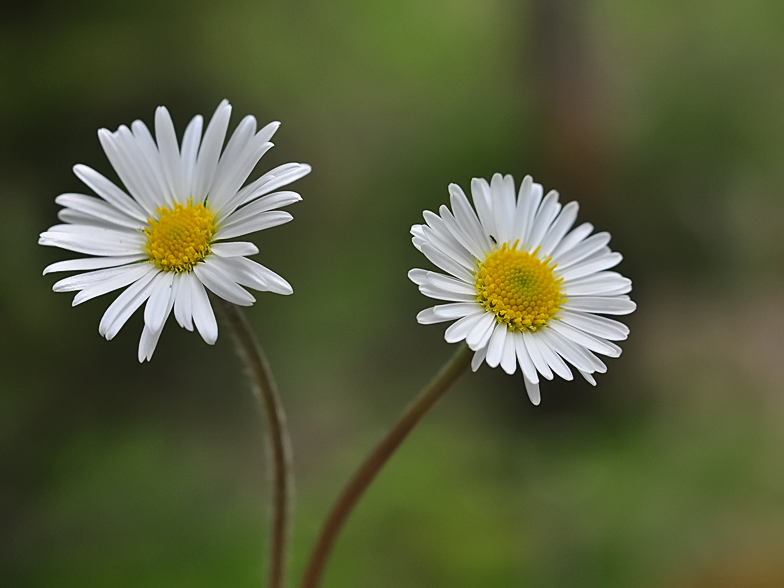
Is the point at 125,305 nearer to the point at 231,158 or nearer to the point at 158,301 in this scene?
the point at 158,301

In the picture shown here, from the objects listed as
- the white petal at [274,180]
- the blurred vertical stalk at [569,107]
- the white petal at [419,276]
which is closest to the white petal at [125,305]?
the white petal at [274,180]

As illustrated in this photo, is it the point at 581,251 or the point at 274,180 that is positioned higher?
the point at 581,251

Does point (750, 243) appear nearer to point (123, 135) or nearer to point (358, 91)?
point (358, 91)

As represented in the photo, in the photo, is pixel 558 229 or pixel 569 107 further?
Answer: pixel 569 107

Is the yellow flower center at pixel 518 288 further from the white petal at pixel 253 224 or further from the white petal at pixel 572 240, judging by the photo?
the white petal at pixel 253 224

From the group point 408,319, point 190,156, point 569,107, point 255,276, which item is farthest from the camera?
point 408,319

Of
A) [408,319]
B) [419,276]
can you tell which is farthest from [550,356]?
[408,319]
